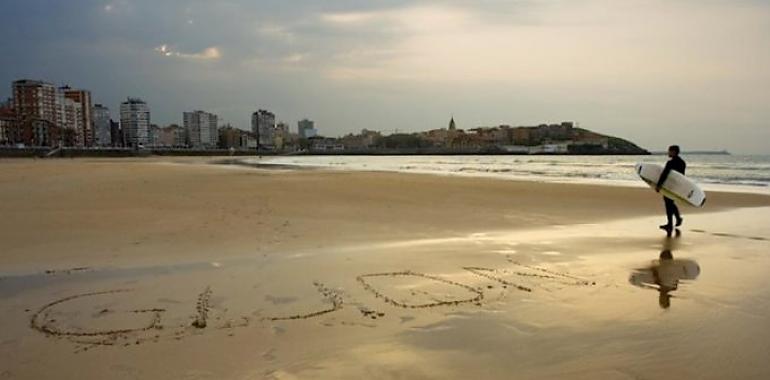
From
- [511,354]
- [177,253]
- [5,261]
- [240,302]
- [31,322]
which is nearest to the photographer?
[511,354]

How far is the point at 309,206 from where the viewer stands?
48.8ft

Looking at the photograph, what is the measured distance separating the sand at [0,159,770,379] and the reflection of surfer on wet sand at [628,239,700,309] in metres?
0.06

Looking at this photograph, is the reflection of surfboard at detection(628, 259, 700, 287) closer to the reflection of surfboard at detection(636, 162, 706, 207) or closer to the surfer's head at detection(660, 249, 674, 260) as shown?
the surfer's head at detection(660, 249, 674, 260)

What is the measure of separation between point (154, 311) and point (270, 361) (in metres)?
1.84

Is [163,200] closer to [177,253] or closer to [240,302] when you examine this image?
[177,253]

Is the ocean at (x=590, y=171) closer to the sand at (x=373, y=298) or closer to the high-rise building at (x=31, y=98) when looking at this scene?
the sand at (x=373, y=298)

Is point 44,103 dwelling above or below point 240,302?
above

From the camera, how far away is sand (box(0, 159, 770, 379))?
12.9ft

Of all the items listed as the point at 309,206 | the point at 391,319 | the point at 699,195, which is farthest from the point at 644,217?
the point at 391,319

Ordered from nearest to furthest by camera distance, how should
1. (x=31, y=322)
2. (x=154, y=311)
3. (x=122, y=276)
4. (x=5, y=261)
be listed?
(x=31, y=322) < (x=154, y=311) < (x=122, y=276) < (x=5, y=261)

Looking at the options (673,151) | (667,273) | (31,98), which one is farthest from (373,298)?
(31,98)

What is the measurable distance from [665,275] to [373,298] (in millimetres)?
4051

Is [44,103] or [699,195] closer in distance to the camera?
[699,195]

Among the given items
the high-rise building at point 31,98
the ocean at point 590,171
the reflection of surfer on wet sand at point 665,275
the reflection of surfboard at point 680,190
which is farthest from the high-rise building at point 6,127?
the reflection of surfer on wet sand at point 665,275
